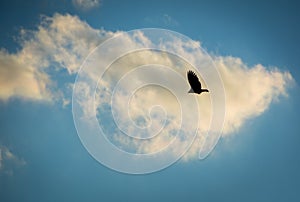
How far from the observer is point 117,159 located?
256 feet

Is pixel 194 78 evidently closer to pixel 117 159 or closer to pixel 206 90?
pixel 206 90

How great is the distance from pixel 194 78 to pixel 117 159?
13325 millimetres

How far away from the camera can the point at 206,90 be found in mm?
69562

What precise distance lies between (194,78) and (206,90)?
1614 mm

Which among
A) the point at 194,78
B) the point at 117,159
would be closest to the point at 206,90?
the point at 194,78

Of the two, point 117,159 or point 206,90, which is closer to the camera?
point 206,90

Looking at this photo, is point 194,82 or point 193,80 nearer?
point 193,80

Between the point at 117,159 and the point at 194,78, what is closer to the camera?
the point at 194,78

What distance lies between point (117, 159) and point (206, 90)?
41.9 feet

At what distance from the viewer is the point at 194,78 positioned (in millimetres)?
68688
